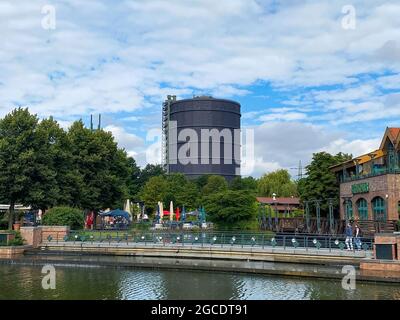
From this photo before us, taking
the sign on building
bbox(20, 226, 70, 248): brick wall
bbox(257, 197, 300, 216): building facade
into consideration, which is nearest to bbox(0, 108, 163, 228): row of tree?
bbox(20, 226, 70, 248): brick wall

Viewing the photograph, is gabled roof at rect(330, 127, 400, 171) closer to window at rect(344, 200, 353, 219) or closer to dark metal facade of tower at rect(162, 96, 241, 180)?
window at rect(344, 200, 353, 219)

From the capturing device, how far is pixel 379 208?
42.8m

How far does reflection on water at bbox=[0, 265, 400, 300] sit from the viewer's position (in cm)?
2139

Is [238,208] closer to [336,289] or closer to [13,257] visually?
[13,257]

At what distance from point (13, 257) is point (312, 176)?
36891 millimetres

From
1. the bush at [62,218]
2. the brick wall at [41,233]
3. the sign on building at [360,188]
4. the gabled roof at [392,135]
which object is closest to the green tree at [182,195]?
the sign on building at [360,188]

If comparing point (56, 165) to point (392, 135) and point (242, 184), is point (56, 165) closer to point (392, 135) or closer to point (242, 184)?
point (392, 135)

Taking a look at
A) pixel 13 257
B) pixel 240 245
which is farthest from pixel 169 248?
pixel 13 257

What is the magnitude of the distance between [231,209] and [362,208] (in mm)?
23040

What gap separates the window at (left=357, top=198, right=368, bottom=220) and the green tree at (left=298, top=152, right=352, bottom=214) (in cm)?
889

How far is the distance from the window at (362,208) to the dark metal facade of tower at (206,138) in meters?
92.1

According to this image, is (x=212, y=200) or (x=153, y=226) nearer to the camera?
(x=153, y=226)

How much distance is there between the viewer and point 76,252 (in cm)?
3550
